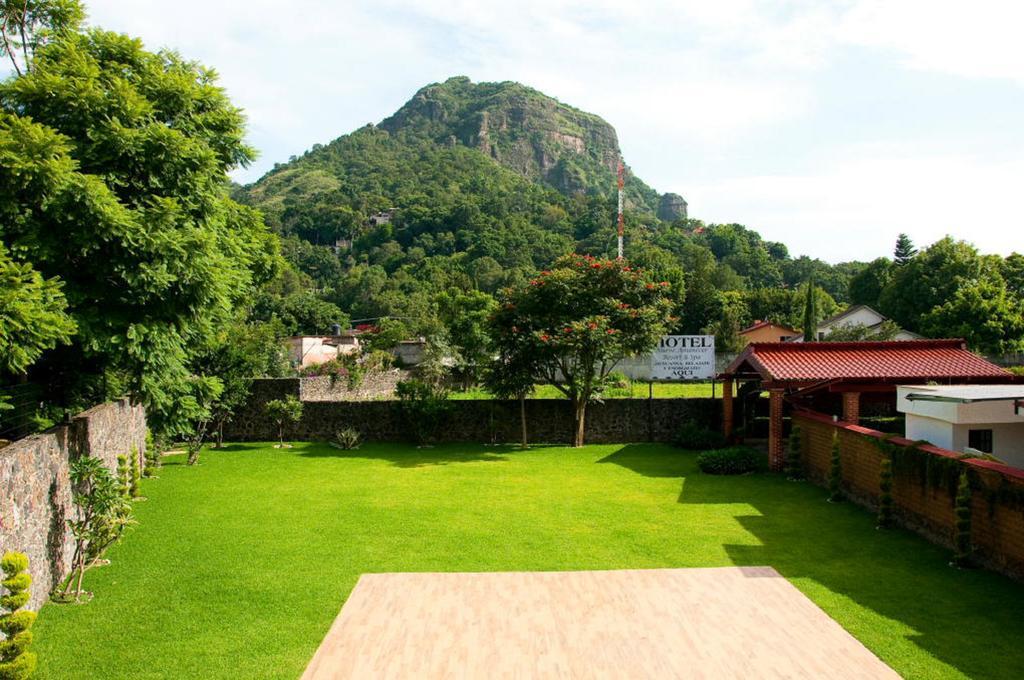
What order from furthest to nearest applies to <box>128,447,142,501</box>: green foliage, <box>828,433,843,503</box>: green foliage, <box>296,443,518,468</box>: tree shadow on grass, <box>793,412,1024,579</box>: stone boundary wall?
<box>296,443,518,468</box>: tree shadow on grass < <box>128,447,142,501</box>: green foliage < <box>828,433,843,503</box>: green foliage < <box>793,412,1024,579</box>: stone boundary wall

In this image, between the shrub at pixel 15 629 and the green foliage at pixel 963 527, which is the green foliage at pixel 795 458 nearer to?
the green foliage at pixel 963 527

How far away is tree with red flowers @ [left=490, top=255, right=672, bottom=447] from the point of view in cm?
2092

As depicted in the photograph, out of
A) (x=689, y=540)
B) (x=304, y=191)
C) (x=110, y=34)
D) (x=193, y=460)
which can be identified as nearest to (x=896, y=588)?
(x=689, y=540)

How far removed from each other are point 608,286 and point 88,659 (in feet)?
55.2

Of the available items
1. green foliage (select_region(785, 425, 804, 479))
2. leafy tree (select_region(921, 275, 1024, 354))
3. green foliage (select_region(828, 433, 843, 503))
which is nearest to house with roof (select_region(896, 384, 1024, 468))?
green foliage (select_region(828, 433, 843, 503))

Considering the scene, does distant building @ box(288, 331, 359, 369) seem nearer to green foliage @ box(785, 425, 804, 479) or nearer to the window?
green foliage @ box(785, 425, 804, 479)

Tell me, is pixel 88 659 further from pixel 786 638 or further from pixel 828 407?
pixel 828 407

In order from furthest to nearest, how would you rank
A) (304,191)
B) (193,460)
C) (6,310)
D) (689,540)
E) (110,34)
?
(304,191) → (193,460) → (110,34) → (689,540) → (6,310)

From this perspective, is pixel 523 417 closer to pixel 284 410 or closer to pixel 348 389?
pixel 284 410

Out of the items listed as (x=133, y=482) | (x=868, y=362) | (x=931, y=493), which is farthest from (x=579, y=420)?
(x=133, y=482)

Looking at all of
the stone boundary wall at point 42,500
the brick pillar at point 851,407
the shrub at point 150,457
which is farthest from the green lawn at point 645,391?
the stone boundary wall at point 42,500

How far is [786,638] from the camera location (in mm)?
7508

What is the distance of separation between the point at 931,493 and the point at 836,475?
121 inches

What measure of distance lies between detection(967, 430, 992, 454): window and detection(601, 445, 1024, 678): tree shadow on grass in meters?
2.02
